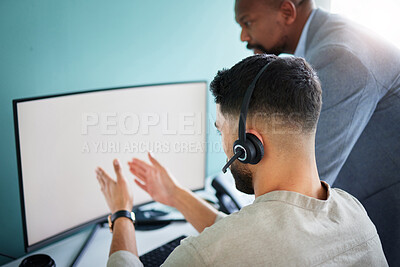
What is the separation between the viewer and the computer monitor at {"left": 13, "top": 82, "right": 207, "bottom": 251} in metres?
1.07

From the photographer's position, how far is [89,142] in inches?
47.5

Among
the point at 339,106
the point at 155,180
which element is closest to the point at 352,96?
the point at 339,106

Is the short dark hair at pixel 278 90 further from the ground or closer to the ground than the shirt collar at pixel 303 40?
closer to the ground

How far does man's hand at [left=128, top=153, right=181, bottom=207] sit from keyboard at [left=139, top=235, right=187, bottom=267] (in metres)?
0.14

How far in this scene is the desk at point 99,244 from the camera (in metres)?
1.19

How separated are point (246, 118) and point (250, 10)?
725 millimetres

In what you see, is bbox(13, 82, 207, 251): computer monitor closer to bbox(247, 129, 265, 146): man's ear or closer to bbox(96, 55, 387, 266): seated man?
bbox(96, 55, 387, 266): seated man

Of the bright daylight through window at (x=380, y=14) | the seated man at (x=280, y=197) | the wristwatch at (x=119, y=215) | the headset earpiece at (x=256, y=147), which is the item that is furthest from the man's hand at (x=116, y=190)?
the bright daylight through window at (x=380, y=14)

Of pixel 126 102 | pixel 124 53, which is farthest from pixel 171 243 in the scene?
pixel 124 53

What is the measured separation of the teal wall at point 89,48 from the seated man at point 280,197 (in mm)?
651

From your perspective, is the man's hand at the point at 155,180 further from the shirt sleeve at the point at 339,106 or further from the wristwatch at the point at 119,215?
the shirt sleeve at the point at 339,106

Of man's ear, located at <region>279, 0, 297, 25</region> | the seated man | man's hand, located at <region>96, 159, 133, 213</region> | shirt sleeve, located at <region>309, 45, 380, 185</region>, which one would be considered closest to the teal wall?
man's hand, located at <region>96, 159, 133, 213</region>

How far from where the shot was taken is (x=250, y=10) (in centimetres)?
136

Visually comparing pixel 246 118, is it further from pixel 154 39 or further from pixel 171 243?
pixel 154 39
